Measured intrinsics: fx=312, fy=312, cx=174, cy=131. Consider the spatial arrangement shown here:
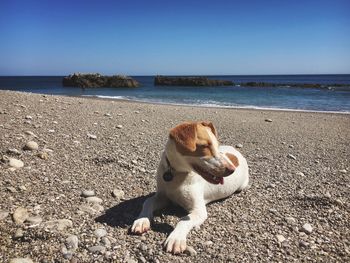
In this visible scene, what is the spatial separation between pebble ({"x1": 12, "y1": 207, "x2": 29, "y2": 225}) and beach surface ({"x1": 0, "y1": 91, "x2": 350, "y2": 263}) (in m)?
0.02

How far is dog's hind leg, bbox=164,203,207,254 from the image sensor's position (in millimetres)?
3449

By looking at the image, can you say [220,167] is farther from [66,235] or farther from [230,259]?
[66,235]

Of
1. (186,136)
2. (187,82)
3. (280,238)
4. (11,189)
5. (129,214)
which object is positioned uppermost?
(187,82)

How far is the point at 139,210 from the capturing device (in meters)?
4.48

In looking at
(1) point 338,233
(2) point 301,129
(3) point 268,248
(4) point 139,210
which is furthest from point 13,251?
(2) point 301,129

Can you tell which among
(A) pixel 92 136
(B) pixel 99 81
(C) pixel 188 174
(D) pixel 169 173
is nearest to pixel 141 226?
(D) pixel 169 173

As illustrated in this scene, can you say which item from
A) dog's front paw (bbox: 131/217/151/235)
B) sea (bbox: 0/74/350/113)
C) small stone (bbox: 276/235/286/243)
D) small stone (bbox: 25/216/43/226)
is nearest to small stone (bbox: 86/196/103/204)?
small stone (bbox: 25/216/43/226)

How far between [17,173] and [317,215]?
15.5ft

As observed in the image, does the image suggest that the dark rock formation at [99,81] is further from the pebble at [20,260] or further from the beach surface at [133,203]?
the pebble at [20,260]

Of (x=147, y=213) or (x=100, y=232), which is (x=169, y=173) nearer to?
(x=147, y=213)

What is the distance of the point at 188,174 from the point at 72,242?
1.55 m

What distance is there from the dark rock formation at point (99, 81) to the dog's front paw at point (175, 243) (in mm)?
59309

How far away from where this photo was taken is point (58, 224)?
376 centimetres

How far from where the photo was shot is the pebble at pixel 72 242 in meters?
3.36
